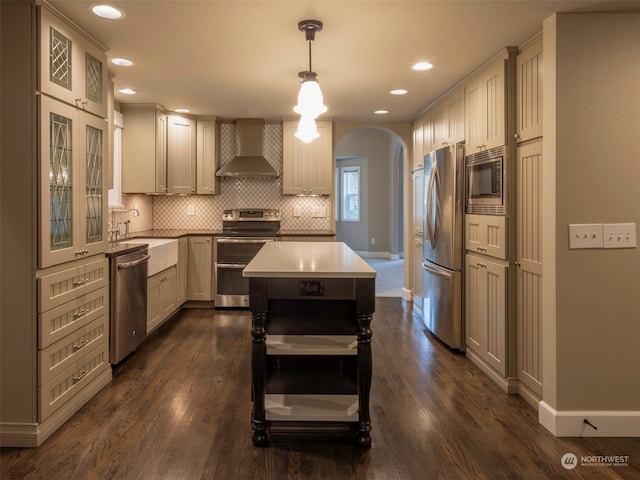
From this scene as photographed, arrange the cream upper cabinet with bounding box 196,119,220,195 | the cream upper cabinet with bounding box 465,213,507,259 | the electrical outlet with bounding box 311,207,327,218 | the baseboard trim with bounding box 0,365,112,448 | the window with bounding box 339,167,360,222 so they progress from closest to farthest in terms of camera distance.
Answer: the baseboard trim with bounding box 0,365,112,448
the cream upper cabinet with bounding box 465,213,507,259
the cream upper cabinet with bounding box 196,119,220,195
the electrical outlet with bounding box 311,207,327,218
the window with bounding box 339,167,360,222

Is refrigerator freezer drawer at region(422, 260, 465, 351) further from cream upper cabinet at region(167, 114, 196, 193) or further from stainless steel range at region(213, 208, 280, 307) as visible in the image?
cream upper cabinet at region(167, 114, 196, 193)

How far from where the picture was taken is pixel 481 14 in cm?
270

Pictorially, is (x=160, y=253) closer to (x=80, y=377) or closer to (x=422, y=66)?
(x=80, y=377)

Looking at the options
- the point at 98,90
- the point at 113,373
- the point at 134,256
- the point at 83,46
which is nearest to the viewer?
the point at 83,46

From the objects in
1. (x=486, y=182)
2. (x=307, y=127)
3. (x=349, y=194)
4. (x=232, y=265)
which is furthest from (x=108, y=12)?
(x=349, y=194)

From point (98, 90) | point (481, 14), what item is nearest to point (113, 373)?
point (98, 90)

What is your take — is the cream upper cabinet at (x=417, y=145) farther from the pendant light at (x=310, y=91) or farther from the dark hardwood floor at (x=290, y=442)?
the pendant light at (x=310, y=91)

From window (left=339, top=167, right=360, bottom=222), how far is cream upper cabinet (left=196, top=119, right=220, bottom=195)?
5982mm

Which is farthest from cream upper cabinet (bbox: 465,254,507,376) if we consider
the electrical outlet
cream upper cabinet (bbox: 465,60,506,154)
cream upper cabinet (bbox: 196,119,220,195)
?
cream upper cabinet (bbox: 196,119,220,195)

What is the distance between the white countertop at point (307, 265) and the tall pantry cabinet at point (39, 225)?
1132 millimetres

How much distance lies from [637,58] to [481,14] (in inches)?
34.7

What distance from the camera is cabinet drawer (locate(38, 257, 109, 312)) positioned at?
251cm

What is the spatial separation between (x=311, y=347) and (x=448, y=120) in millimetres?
2918

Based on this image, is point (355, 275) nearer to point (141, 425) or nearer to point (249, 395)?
point (249, 395)
